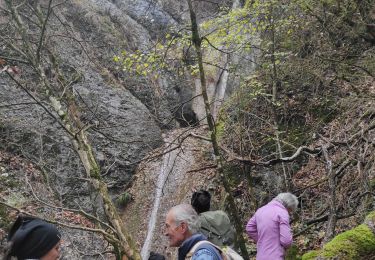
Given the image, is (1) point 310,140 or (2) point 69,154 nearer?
(1) point 310,140

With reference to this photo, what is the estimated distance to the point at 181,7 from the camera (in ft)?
70.7

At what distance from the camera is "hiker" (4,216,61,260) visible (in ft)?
6.95

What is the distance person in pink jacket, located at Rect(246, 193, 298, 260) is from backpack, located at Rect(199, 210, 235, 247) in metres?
0.38

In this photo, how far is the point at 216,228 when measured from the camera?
450 centimetres

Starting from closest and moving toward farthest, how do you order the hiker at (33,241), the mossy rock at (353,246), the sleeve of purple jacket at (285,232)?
1. the hiker at (33,241)
2. the mossy rock at (353,246)
3. the sleeve of purple jacket at (285,232)

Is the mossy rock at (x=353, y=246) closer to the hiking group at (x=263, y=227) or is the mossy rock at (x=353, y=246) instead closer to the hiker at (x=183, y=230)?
the hiking group at (x=263, y=227)

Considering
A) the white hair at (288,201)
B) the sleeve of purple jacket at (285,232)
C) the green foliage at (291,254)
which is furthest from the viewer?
the green foliage at (291,254)

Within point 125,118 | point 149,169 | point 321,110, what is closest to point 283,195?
point 321,110

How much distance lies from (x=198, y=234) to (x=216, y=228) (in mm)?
1868

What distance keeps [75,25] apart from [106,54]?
73.6 inches

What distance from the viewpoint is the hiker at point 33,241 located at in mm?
2117

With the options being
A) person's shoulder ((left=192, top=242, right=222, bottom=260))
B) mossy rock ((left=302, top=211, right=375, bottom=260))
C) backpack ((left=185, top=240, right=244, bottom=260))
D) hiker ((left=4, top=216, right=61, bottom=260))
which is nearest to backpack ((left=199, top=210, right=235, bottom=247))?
mossy rock ((left=302, top=211, right=375, bottom=260))

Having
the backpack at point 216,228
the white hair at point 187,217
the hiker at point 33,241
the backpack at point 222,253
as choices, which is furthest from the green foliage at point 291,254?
the hiker at point 33,241

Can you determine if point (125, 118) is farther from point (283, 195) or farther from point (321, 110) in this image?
point (283, 195)
